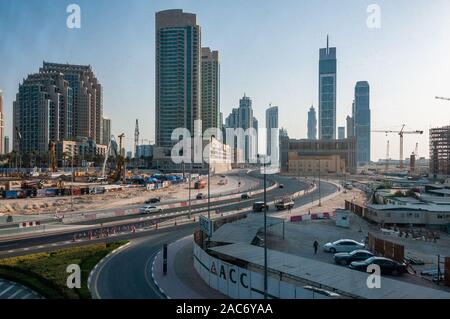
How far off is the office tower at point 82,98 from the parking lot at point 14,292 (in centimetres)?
13370

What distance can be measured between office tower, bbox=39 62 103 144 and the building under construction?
373 feet

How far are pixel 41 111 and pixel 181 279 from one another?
12803 centimetres

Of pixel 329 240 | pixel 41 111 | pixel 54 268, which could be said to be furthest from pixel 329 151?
pixel 54 268

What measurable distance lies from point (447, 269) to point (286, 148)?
110m

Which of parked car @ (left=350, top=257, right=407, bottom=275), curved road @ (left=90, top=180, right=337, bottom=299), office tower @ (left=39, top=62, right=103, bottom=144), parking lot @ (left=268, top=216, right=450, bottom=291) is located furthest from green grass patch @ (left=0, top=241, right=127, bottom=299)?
office tower @ (left=39, top=62, right=103, bottom=144)

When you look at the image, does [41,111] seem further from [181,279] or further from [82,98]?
[181,279]

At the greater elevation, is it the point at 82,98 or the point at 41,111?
the point at 82,98

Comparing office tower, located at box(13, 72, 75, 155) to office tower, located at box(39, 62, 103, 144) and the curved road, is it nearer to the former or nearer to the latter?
office tower, located at box(39, 62, 103, 144)

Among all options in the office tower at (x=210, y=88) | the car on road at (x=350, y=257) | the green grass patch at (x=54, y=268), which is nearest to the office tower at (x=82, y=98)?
the office tower at (x=210, y=88)

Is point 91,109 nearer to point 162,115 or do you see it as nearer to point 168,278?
point 162,115

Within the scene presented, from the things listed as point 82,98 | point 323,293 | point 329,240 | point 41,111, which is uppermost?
point 82,98

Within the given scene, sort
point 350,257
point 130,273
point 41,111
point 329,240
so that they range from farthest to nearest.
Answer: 1. point 41,111
2. point 329,240
3. point 350,257
4. point 130,273

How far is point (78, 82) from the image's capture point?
477ft

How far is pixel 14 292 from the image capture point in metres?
13.6
